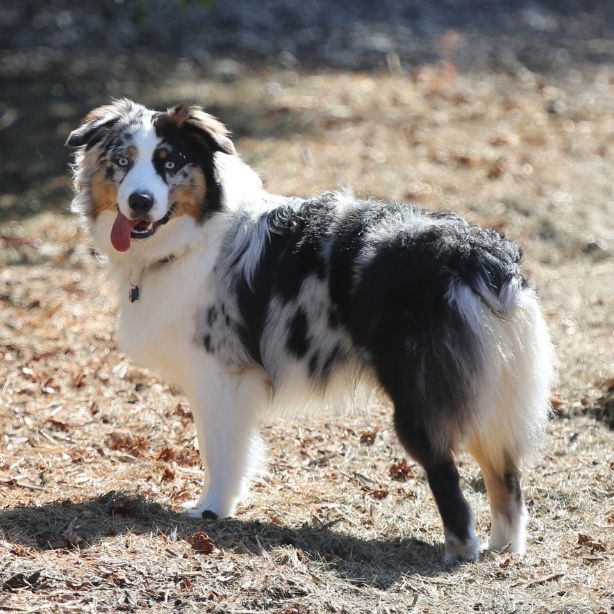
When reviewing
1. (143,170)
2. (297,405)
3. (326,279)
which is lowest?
(297,405)

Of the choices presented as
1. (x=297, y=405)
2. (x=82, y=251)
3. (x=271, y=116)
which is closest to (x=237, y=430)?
(x=297, y=405)

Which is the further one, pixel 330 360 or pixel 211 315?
pixel 211 315

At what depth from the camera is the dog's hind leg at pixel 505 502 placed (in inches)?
198

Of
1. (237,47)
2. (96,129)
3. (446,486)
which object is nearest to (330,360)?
(446,486)

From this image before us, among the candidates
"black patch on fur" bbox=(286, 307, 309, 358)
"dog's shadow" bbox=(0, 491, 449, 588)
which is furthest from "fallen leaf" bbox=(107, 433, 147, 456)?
"black patch on fur" bbox=(286, 307, 309, 358)

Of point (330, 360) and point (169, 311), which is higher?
point (169, 311)

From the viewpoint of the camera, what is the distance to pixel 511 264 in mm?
4766

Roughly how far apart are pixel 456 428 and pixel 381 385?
0.43 meters

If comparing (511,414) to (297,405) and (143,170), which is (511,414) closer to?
(297,405)

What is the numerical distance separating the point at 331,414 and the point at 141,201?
7.59 ft

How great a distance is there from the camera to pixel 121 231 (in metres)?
5.29

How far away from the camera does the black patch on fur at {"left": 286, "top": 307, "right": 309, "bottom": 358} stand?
5.17 meters

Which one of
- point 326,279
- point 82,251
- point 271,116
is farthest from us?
point 271,116

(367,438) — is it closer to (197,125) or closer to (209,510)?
(209,510)
